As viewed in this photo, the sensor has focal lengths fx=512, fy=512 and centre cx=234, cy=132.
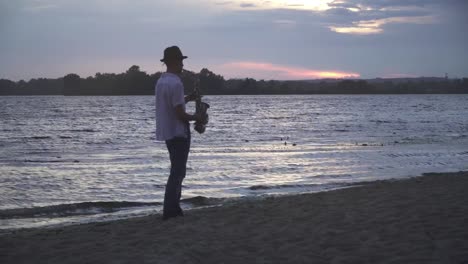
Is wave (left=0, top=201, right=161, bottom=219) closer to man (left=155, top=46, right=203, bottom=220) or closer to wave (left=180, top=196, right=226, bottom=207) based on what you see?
wave (left=180, top=196, right=226, bottom=207)

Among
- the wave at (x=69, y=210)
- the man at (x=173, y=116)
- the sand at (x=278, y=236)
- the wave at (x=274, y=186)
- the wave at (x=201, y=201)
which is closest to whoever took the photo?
the sand at (x=278, y=236)

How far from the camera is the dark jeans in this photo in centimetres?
662

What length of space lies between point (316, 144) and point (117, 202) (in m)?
14.9

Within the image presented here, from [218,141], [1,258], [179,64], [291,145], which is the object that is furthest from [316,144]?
[1,258]

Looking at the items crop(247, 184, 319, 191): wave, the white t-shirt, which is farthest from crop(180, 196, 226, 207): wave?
the white t-shirt

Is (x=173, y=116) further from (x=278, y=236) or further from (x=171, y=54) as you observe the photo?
(x=278, y=236)

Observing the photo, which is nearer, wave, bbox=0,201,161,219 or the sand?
the sand

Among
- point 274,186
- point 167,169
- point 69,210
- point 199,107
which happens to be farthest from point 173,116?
point 167,169

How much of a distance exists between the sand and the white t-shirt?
1194 mm

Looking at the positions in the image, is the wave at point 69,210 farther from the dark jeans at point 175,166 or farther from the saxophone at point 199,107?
the saxophone at point 199,107

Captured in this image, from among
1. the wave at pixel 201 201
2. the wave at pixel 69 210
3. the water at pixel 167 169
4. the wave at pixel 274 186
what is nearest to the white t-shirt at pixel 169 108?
the water at pixel 167 169

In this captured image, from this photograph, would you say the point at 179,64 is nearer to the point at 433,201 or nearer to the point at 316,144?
the point at 433,201

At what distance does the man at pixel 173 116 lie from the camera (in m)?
6.49

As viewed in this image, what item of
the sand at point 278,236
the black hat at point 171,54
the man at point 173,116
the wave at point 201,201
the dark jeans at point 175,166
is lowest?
the wave at point 201,201
